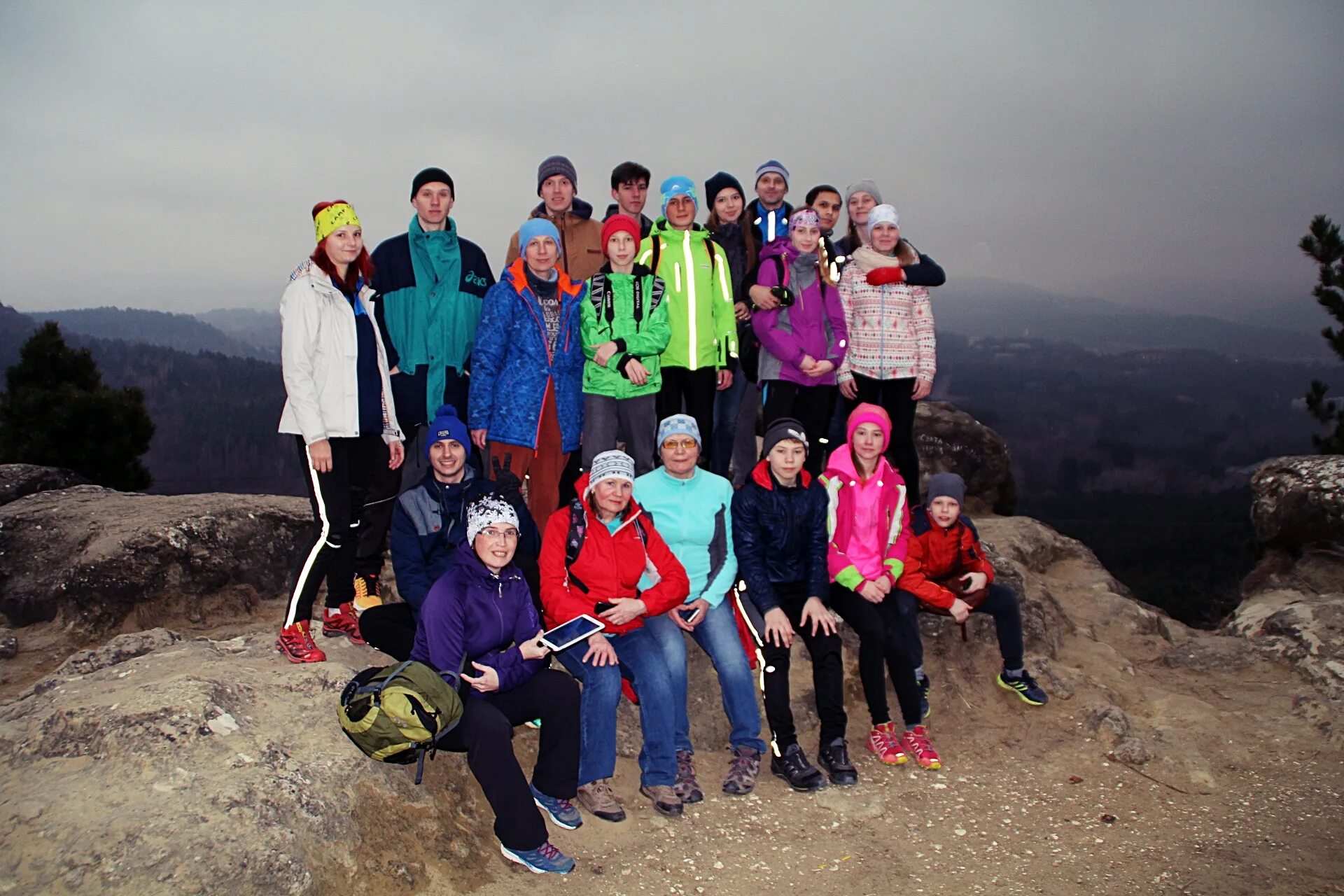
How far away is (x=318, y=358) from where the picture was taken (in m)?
5.34

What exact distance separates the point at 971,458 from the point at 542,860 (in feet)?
37.8

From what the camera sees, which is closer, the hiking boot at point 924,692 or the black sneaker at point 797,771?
the black sneaker at point 797,771

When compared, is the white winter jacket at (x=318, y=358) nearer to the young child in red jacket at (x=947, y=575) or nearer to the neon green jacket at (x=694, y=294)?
Answer: the neon green jacket at (x=694, y=294)

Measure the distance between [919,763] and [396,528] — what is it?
3812 millimetres

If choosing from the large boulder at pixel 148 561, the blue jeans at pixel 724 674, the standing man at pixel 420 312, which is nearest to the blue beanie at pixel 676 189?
the standing man at pixel 420 312

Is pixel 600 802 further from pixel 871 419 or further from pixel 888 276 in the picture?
pixel 888 276

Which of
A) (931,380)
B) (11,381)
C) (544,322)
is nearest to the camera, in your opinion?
(544,322)

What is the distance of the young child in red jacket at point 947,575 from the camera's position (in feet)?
20.2

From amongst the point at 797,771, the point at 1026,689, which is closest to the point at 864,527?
the point at 797,771

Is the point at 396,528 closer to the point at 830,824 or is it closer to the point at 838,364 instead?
the point at 830,824

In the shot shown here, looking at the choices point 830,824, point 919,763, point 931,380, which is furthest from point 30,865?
point 931,380

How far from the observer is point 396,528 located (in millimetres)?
5375

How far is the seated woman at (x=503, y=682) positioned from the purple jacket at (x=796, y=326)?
113 inches

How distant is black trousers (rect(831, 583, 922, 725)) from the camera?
5.73 meters
